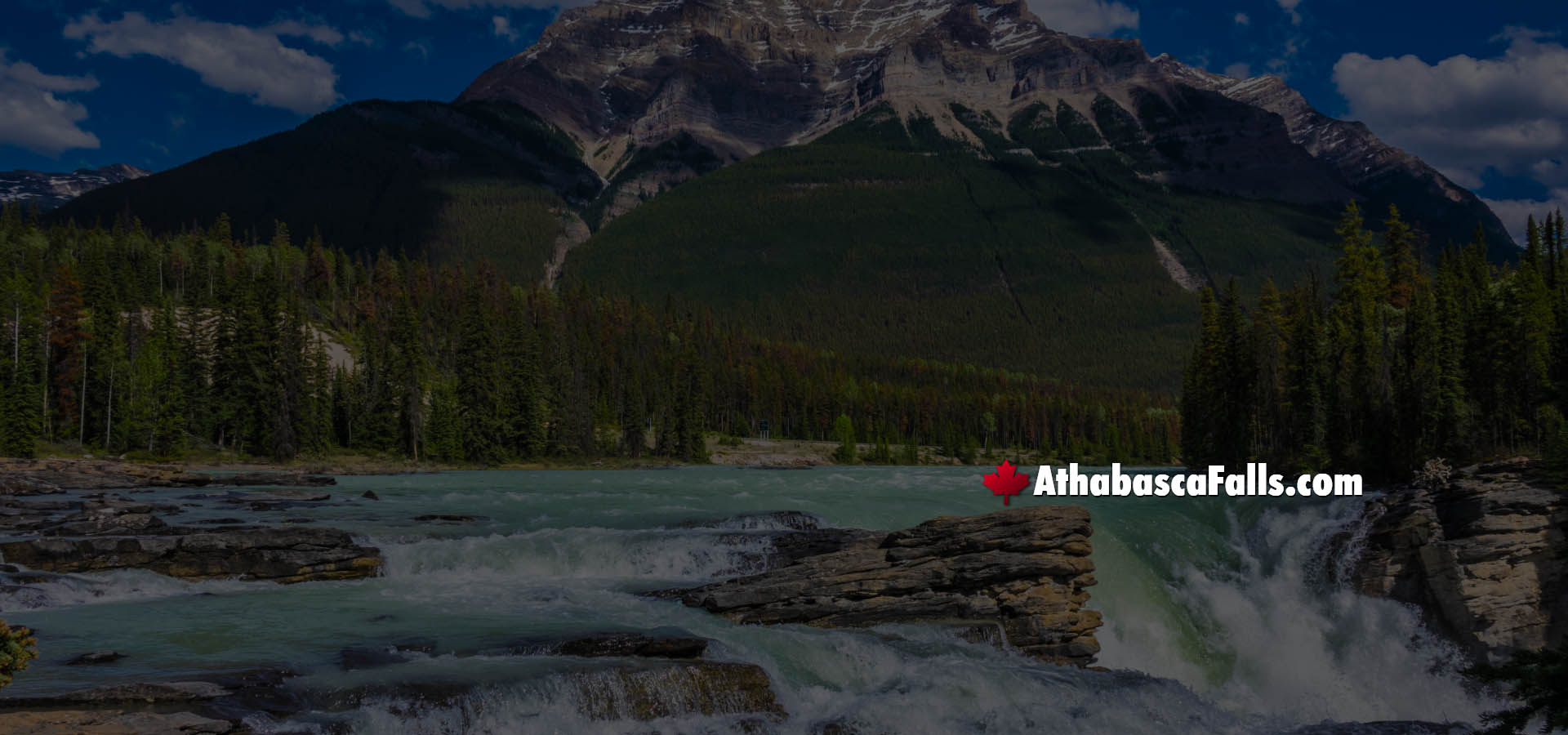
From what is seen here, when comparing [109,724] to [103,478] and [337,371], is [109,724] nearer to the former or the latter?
[103,478]

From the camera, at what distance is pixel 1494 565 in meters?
28.8

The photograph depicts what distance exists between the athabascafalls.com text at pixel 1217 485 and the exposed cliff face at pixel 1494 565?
42.5ft

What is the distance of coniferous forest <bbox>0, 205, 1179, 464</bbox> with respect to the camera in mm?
86688

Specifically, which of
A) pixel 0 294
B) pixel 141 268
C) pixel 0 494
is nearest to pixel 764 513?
pixel 0 494

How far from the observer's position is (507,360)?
113062 millimetres

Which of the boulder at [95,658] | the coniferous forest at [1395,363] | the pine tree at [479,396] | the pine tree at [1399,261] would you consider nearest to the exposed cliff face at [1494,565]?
the coniferous forest at [1395,363]

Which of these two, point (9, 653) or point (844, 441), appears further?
point (844, 441)

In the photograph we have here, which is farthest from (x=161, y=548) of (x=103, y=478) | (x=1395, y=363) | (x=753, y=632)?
(x=1395, y=363)


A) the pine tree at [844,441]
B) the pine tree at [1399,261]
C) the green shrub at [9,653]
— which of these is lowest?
the pine tree at [844,441]

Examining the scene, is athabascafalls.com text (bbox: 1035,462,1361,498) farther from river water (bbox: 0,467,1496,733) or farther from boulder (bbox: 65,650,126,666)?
boulder (bbox: 65,650,126,666)

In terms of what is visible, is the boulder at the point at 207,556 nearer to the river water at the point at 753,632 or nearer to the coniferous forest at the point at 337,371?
the river water at the point at 753,632

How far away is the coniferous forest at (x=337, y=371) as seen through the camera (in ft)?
284

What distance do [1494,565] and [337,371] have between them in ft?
357

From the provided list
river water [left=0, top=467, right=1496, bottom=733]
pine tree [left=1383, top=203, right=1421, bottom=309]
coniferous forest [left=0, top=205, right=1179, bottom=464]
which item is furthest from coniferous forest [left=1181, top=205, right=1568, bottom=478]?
coniferous forest [left=0, top=205, right=1179, bottom=464]
